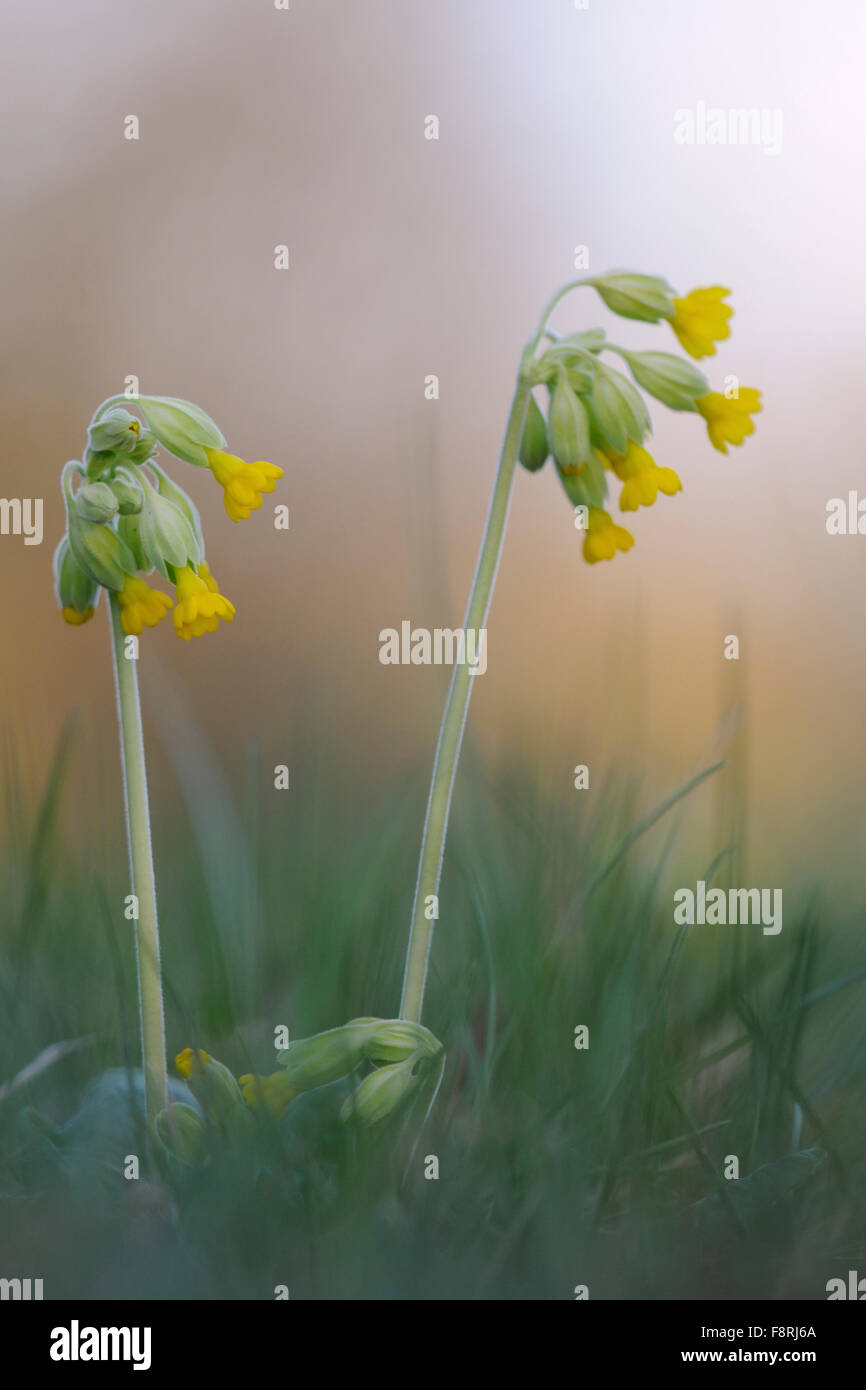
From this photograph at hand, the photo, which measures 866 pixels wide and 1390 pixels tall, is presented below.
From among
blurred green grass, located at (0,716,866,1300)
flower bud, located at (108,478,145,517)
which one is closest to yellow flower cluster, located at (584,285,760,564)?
blurred green grass, located at (0,716,866,1300)

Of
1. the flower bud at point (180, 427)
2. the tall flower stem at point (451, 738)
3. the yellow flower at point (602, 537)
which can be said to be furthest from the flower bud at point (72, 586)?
the yellow flower at point (602, 537)

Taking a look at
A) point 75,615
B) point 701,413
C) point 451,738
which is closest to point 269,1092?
point 451,738

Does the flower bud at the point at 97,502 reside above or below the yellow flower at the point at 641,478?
below

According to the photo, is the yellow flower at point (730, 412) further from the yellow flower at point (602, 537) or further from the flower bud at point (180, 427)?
the flower bud at point (180, 427)

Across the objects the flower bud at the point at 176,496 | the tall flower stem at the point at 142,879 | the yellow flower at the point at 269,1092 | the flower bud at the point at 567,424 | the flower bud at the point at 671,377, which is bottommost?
the yellow flower at the point at 269,1092

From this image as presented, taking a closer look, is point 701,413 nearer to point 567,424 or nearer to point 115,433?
point 567,424
